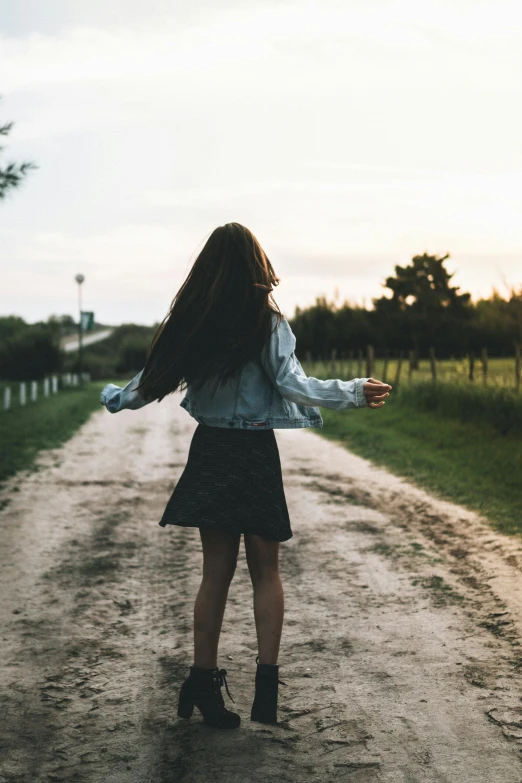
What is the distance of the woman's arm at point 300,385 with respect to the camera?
311cm

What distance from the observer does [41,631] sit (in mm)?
4422

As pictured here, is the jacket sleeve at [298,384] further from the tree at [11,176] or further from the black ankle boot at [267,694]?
the tree at [11,176]

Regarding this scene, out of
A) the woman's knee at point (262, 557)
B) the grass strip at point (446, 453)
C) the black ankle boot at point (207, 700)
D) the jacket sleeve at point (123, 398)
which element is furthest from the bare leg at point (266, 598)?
the grass strip at point (446, 453)

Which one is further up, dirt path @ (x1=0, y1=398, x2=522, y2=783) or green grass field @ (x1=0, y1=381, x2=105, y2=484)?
green grass field @ (x1=0, y1=381, x2=105, y2=484)

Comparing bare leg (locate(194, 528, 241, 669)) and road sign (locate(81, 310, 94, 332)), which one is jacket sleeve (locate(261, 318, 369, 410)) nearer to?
bare leg (locate(194, 528, 241, 669))

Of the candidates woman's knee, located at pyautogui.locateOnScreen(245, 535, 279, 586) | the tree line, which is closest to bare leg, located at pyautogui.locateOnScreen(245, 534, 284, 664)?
woman's knee, located at pyautogui.locateOnScreen(245, 535, 279, 586)

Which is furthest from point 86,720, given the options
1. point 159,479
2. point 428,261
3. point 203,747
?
point 428,261

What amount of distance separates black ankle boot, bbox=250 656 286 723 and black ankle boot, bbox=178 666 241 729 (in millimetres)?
90

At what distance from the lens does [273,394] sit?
3.30 metres

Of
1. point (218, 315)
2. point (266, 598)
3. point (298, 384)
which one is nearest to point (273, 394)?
point (298, 384)

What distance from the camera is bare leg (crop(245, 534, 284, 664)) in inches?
128

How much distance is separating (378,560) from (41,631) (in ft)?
7.90

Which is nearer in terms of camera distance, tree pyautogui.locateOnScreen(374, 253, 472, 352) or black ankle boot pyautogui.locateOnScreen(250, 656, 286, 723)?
black ankle boot pyautogui.locateOnScreen(250, 656, 286, 723)

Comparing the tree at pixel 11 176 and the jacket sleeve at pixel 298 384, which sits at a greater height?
the tree at pixel 11 176
